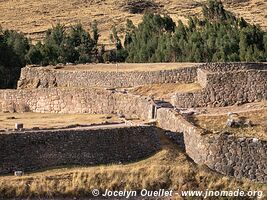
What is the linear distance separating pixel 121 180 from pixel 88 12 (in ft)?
261

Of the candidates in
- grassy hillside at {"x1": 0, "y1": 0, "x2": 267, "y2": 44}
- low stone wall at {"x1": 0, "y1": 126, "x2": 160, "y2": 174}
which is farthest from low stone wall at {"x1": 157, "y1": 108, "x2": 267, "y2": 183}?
grassy hillside at {"x1": 0, "y1": 0, "x2": 267, "y2": 44}

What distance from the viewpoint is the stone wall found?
27.5 metres

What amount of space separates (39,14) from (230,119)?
250 feet

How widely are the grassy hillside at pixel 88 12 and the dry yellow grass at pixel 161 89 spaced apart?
Answer: 4477 cm

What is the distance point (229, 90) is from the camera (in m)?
27.8

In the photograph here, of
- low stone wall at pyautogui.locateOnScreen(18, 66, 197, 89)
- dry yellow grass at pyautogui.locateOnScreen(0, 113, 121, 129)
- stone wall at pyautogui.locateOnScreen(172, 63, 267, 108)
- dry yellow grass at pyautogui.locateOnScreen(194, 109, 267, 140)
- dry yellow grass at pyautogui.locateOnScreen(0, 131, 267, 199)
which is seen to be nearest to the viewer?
dry yellow grass at pyautogui.locateOnScreen(0, 131, 267, 199)

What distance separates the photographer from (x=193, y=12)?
9319cm

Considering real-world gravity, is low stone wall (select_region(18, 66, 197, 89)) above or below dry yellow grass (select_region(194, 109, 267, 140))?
below

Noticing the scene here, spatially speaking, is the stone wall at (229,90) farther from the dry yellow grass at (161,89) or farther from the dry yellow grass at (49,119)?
the dry yellow grass at (161,89)

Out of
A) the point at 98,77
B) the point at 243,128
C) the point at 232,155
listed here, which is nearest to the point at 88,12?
the point at 98,77

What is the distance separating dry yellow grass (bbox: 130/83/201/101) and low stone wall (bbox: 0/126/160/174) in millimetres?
11359

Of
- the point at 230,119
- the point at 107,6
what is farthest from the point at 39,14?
the point at 230,119
